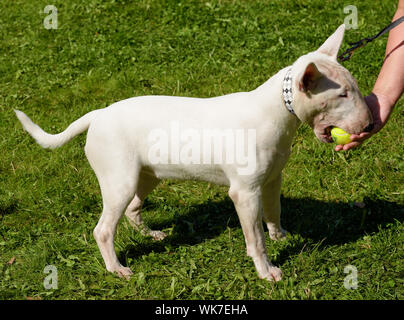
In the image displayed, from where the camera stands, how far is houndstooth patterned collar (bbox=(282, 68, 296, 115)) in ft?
11.4

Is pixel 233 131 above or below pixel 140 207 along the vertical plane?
above

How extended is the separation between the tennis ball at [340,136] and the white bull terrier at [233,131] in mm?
50

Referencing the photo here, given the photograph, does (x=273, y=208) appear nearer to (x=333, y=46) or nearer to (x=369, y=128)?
(x=369, y=128)

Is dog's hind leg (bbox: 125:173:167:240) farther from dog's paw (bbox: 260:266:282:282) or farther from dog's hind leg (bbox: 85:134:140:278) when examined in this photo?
dog's paw (bbox: 260:266:282:282)

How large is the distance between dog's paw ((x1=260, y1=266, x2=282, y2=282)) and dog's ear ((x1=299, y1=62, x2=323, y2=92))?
1.40 metres

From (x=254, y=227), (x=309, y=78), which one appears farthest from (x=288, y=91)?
(x=254, y=227)

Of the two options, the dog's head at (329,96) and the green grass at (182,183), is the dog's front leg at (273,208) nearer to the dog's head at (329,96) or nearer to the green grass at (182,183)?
the green grass at (182,183)

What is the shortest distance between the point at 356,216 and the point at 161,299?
1.90 meters

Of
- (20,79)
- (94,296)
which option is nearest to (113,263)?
(94,296)

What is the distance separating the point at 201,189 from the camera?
529cm

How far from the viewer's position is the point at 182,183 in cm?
541

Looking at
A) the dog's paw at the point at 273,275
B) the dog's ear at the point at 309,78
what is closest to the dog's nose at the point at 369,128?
the dog's ear at the point at 309,78

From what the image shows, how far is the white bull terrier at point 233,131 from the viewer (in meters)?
3.42

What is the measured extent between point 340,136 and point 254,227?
0.89m
